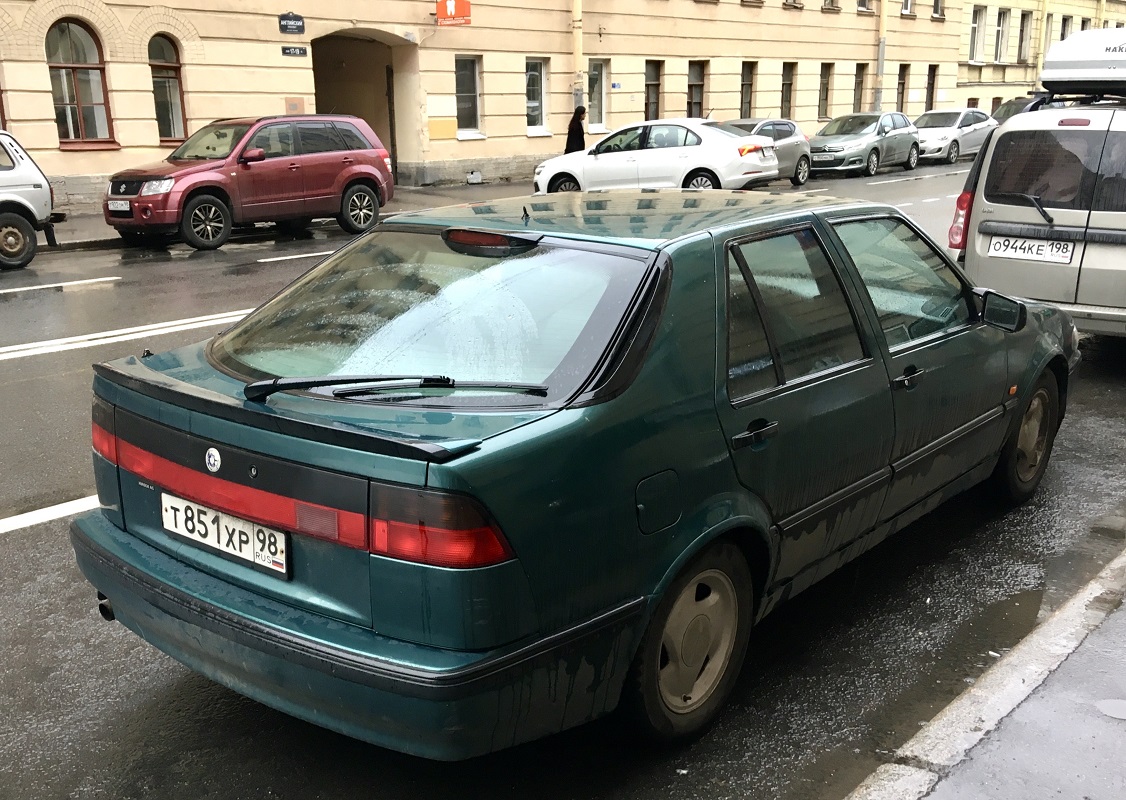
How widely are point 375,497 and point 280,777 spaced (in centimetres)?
100

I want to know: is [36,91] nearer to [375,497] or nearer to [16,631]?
[16,631]

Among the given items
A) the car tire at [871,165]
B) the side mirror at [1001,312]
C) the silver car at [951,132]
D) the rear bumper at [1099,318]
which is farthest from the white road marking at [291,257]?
the silver car at [951,132]

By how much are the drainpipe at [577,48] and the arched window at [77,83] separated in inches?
434

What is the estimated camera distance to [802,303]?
3.50m

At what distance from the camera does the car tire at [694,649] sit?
288 centimetres

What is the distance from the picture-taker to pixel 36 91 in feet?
58.2

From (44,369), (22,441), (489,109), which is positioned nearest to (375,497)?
(22,441)

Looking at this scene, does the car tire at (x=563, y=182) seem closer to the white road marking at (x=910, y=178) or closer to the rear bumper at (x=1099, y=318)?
the white road marking at (x=910, y=178)

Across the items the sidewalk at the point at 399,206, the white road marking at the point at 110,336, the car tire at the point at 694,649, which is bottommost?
the sidewalk at the point at 399,206

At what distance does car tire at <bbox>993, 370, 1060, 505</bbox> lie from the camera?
15.8 feet

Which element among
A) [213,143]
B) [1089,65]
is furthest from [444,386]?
[213,143]

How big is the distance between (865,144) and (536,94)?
318 inches

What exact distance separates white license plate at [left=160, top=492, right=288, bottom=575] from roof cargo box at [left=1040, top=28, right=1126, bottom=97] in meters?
7.43

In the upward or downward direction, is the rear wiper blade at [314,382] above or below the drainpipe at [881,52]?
below
